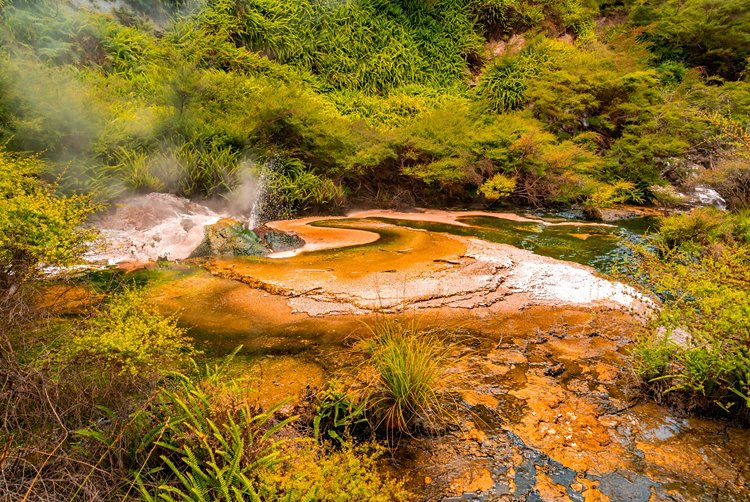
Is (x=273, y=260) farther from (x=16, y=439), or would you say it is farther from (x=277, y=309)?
(x=16, y=439)

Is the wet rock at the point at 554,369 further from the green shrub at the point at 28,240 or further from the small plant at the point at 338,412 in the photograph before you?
the green shrub at the point at 28,240

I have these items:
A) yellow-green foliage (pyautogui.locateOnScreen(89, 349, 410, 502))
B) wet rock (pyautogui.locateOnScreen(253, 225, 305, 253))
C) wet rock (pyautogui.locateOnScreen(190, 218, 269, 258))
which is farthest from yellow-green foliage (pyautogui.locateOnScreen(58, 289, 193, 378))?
wet rock (pyautogui.locateOnScreen(253, 225, 305, 253))

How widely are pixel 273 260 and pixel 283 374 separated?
302 centimetres

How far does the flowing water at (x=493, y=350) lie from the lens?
2.16m

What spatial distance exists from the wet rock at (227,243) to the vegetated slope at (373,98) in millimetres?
1879

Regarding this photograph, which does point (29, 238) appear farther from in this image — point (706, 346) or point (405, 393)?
point (706, 346)

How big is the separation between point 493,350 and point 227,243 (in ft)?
13.4

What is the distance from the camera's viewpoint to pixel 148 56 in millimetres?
11523

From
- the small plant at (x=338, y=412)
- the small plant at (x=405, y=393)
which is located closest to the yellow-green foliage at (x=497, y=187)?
the small plant at (x=405, y=393)

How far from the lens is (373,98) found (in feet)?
48.6

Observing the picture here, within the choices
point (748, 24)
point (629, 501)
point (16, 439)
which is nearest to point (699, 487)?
point (629, 501)

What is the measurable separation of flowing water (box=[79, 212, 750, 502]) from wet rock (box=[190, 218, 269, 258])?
0.28m

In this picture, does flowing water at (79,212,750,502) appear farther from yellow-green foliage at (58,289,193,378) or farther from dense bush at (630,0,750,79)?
dense bush at (630,0,750,79)

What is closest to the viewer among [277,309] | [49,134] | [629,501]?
[629,501]
